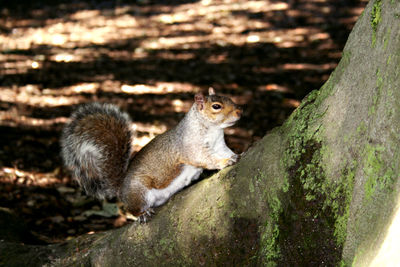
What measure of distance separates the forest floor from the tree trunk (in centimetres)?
156

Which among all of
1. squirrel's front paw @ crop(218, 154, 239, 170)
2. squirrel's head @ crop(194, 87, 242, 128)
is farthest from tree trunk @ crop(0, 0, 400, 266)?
squirrel's head @ crop(194, 87, 242, 128)

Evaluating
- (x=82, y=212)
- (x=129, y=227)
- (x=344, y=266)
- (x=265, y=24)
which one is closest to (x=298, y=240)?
(x=344, y=266)

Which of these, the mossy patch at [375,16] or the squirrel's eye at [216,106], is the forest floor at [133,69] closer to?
the squirrel's eye at [216,106]

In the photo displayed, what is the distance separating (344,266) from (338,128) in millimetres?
365

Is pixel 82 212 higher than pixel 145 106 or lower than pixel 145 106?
lower

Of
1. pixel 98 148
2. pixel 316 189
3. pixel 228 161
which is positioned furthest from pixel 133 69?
pixel 316 189

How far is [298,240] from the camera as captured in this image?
1303 mm

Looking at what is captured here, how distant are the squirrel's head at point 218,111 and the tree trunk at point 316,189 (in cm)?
51

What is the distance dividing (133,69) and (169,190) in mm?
3243

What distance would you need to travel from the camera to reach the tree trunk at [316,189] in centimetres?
104

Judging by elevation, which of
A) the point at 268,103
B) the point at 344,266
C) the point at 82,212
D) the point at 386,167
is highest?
the point at 386,167

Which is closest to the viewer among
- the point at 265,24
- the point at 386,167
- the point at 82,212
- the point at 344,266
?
the point at 386,167

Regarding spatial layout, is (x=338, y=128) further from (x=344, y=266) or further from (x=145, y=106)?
(x=145, y=106)

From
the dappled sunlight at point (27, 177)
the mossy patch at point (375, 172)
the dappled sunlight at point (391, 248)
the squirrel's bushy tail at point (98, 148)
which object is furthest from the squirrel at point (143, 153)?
the dappled sunlight at point (27, 177)
